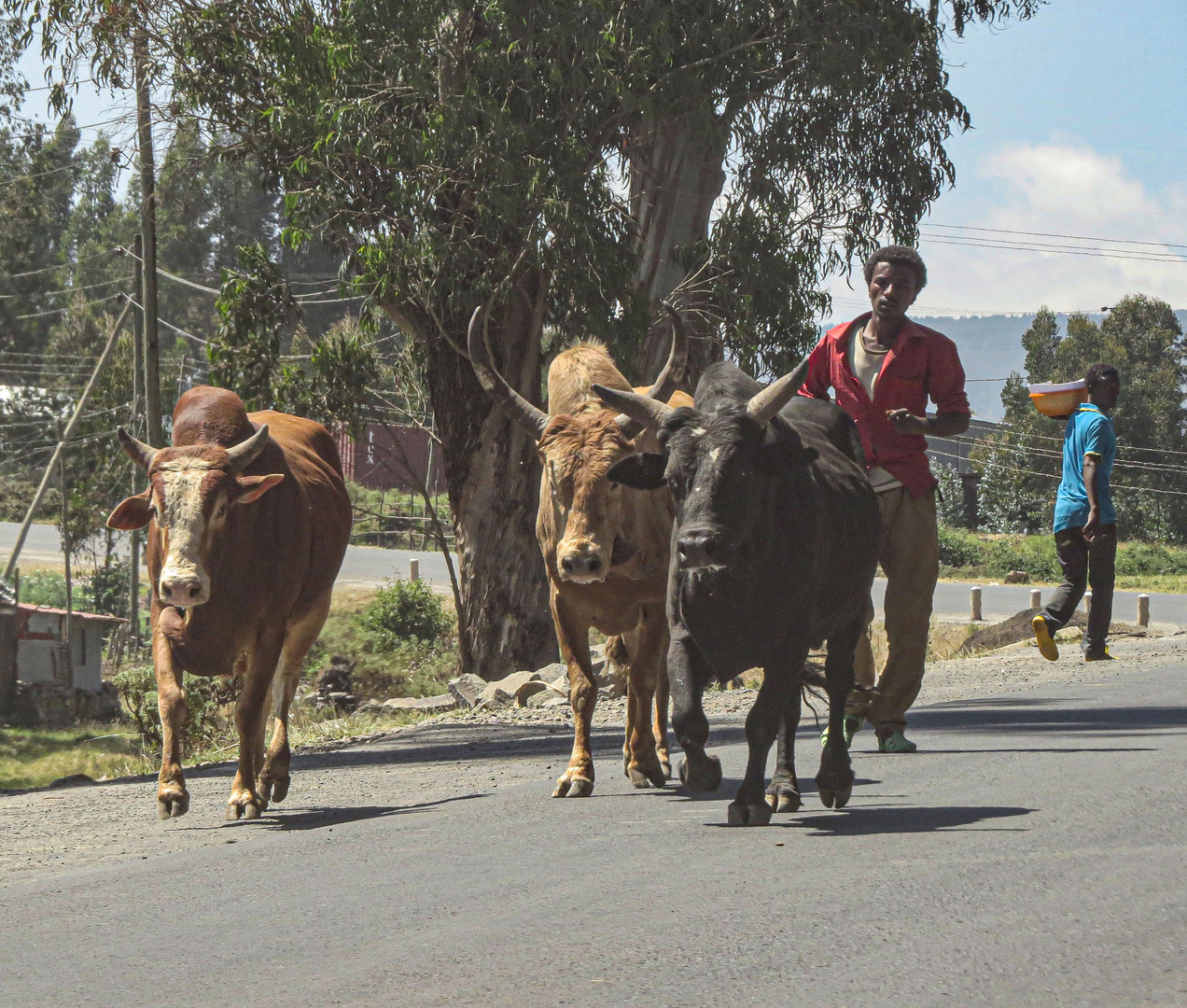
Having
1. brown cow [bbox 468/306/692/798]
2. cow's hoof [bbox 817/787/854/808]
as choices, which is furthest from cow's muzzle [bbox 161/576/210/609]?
cow's hoof [bbox 817/787/854/808]

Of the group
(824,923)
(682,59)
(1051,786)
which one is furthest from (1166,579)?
(824,923)

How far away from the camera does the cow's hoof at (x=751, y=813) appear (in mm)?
6258

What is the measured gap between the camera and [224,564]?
7879mm

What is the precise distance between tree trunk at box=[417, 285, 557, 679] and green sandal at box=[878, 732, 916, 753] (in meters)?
9.39

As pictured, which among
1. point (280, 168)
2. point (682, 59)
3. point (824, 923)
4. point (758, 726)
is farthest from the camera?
point (280, 168)

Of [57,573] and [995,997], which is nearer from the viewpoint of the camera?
[995,997]

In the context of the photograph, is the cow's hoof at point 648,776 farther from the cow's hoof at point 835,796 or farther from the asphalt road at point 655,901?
the cow's hoof at point 835,796

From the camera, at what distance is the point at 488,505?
59.1 feet

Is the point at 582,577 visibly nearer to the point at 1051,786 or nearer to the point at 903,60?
the point at 1051,786

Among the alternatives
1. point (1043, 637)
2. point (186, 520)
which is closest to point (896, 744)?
point (186, 520)

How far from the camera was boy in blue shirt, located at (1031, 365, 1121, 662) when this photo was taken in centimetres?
1347

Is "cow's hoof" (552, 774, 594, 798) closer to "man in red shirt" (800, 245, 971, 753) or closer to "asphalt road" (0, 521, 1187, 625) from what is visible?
"man in red shirt" (800, 245, 971, 753)

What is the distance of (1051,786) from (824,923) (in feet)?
9.40

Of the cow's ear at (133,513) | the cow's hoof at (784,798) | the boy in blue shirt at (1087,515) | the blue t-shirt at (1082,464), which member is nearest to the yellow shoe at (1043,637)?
the boy in blue shirt at (1087,515)
